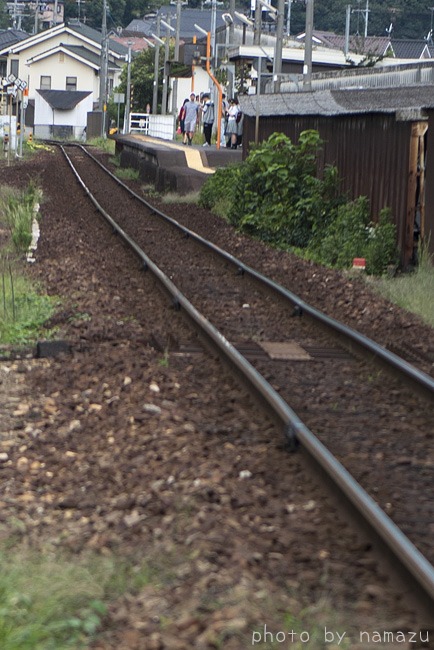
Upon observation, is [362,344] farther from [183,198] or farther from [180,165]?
[180,165]

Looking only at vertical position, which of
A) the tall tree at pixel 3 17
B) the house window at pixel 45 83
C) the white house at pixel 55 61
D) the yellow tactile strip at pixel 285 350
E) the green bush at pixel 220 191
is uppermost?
the tall tree at pixel 3 17

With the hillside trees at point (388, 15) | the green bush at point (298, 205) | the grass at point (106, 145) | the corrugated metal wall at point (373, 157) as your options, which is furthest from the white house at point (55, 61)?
the corrugated metal wall at point (373, 157)

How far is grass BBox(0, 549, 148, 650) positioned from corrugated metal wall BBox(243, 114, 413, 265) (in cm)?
1076

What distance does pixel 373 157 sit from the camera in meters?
16.6

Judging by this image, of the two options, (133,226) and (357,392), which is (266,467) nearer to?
(357,392)

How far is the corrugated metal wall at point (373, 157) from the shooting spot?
15273 mm

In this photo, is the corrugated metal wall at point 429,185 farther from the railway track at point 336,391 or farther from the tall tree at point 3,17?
the tall tree at point 3,17

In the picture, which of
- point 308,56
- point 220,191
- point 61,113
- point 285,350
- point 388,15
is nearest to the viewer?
point 285,350

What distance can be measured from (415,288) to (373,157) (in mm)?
3967

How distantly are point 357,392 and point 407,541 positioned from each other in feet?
11.3

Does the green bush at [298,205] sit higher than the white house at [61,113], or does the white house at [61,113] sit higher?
the white house at [61,113]

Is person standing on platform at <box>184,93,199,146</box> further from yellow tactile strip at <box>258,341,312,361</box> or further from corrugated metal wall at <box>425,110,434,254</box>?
yellow tactile strip at <box>258,341,312,361</box>

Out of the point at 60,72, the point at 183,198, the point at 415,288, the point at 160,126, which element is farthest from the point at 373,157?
the point at 60,72

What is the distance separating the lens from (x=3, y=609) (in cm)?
424
